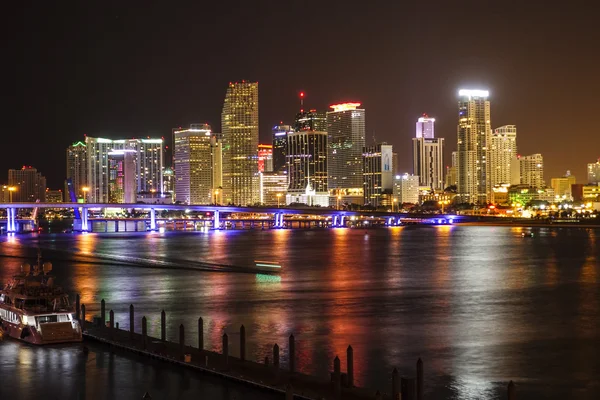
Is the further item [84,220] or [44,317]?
[84,220]

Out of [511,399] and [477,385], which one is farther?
[477,385]

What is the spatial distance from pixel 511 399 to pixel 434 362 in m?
10.3

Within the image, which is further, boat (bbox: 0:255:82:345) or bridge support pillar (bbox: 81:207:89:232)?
bridge support pillar (bbox: 81:207:89:232)

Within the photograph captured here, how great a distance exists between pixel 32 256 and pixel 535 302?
5591cm

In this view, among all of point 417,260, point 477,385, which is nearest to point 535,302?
point 477,385

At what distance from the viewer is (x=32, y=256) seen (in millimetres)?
83438

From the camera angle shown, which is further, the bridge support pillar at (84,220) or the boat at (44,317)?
the bridge support pillar at (84,220)

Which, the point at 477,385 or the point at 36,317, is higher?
the point at 36,317

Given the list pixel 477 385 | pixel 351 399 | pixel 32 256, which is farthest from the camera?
pixel 32 256

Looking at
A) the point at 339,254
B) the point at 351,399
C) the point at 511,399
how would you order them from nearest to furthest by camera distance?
the point at 511,399 → the point at 351,399 → the point at 339,254

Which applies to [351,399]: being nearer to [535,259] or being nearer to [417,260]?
[417,260]

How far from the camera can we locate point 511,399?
19.2 metres

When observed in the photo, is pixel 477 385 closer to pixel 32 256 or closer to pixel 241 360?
pixel 241 360

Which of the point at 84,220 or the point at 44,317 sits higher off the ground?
the point at 84,220
